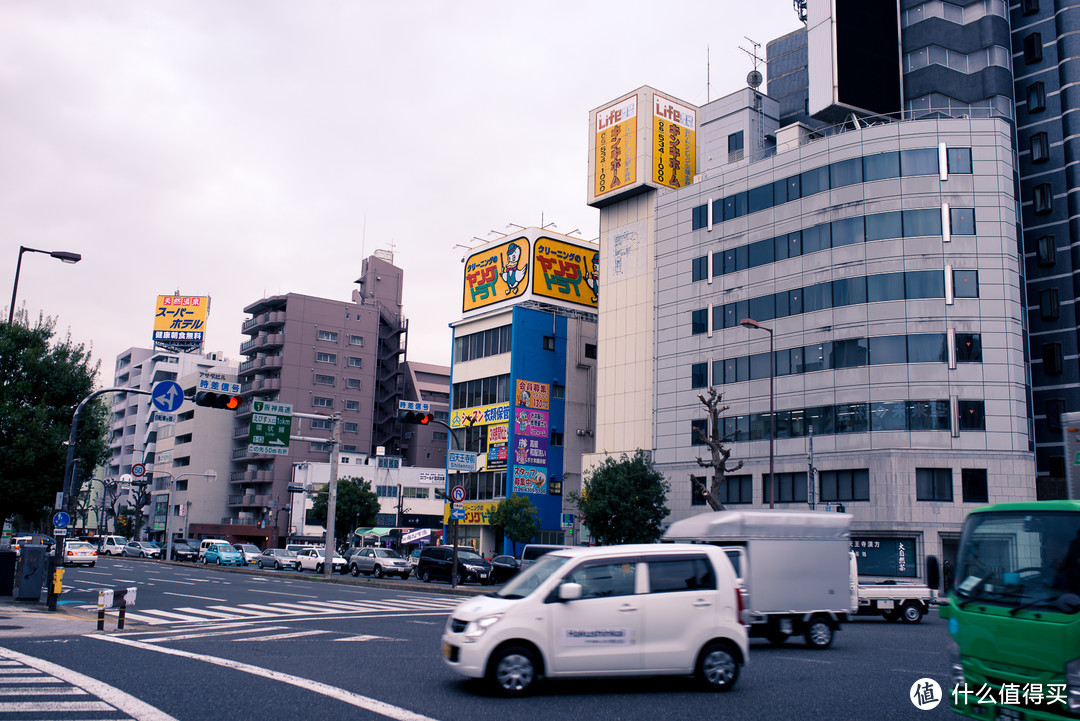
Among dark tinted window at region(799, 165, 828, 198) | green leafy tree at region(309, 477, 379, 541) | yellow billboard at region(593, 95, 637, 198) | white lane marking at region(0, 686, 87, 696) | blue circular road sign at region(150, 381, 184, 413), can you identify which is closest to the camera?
white lane marking at region(0, 686, 87, 696)

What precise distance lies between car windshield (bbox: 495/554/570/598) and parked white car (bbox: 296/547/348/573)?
42602 millimetres

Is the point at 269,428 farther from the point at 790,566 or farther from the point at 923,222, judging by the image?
the point at 923,222

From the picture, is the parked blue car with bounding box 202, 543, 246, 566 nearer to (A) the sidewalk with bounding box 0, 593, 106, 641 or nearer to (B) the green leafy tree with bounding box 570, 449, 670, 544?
(B) the green leafy tree with bounding box 570, 449, 670, 544

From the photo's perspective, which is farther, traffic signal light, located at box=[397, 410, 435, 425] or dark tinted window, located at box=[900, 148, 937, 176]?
dark tinted window, located at box=[900, 148, 937, 176]

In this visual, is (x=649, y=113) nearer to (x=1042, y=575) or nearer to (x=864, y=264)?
(x=864, y=264)

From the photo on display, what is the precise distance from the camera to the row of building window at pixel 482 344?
67387 millimetres

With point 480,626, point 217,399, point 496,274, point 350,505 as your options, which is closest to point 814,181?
point 496,274

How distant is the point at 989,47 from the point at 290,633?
54.0 m

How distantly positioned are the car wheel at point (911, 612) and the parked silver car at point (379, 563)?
27817 mm

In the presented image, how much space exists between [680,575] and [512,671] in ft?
8.71

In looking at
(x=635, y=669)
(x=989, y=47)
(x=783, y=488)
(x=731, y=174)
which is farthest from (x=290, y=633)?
(x=989, y=47)

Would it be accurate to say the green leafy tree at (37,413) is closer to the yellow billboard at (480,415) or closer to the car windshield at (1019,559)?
the car windshield at (1019,559)

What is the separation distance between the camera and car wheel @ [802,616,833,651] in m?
17.7

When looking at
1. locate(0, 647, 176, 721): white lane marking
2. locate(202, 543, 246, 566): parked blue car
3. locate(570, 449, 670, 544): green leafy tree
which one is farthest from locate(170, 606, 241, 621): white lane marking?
locate(202, 543, 246, 566): parked blue car
